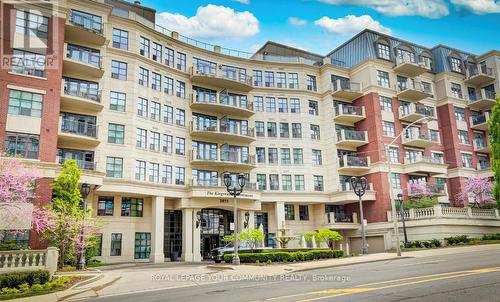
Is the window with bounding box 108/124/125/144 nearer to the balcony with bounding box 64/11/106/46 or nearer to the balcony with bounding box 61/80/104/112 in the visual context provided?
the balcony with bounding box 61/80/104/112

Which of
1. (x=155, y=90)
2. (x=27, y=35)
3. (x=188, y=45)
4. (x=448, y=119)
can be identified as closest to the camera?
(x=27, y=35)

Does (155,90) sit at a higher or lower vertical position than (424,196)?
higher

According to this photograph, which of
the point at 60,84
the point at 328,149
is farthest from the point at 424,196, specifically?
the point at 60,84

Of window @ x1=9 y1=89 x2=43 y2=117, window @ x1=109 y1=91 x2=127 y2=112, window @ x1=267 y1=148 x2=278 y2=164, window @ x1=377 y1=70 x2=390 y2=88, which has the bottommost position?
window @ x1=267 y1=148 x2=278 y2=164

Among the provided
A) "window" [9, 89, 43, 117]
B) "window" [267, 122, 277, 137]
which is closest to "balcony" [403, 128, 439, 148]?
"window" [267, 122, 277, 137]

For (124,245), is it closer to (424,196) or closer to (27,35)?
(27,35)

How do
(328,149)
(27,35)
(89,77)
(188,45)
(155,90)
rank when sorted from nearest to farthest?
(27,35), (89,77), (155,90), (188,45), (328,149)

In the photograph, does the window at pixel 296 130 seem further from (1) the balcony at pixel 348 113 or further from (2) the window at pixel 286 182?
(2) the window at pixel 286 182

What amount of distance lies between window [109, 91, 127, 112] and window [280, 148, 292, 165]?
697 inches

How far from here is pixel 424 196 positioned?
4231 centimetres

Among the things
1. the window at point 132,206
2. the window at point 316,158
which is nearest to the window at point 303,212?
the window at point 316,158

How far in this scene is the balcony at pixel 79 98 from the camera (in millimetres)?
31672

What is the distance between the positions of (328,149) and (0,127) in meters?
31.9

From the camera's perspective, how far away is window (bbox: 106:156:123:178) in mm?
34188
